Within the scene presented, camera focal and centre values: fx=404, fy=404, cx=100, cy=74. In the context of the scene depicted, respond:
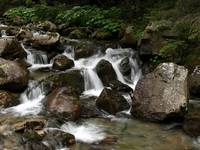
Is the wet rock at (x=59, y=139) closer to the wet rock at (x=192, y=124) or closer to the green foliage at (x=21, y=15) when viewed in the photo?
the wet rock at (x=192, y=124)

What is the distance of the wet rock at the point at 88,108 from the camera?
30.7 ft

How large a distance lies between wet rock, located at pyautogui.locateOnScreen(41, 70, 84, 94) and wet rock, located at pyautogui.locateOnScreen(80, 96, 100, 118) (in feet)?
2.11

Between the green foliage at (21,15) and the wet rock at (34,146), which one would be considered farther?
the green foliage at (21,15)

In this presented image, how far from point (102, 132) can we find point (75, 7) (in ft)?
31.0

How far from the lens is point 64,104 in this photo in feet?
29.9

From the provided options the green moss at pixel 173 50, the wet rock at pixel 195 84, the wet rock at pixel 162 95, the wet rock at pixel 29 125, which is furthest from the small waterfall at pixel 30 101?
the wet rock at pixel 195 84

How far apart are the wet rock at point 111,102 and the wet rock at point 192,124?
5.47 feet

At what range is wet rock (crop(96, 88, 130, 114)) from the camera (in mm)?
9578

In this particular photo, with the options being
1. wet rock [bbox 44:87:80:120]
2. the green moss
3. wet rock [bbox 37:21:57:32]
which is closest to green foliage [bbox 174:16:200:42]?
the green moss

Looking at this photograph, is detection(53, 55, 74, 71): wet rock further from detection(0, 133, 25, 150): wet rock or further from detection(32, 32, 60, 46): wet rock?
detection(0, 133, 25, 150): wet rock

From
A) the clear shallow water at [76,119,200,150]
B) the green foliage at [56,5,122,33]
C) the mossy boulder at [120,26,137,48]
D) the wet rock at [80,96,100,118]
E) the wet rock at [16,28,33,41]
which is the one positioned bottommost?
the clear shallow water at [76,119,200,150]

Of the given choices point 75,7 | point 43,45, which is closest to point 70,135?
point 43,45

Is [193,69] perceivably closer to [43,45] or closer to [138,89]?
[138,89]

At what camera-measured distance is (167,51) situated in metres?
11.5
